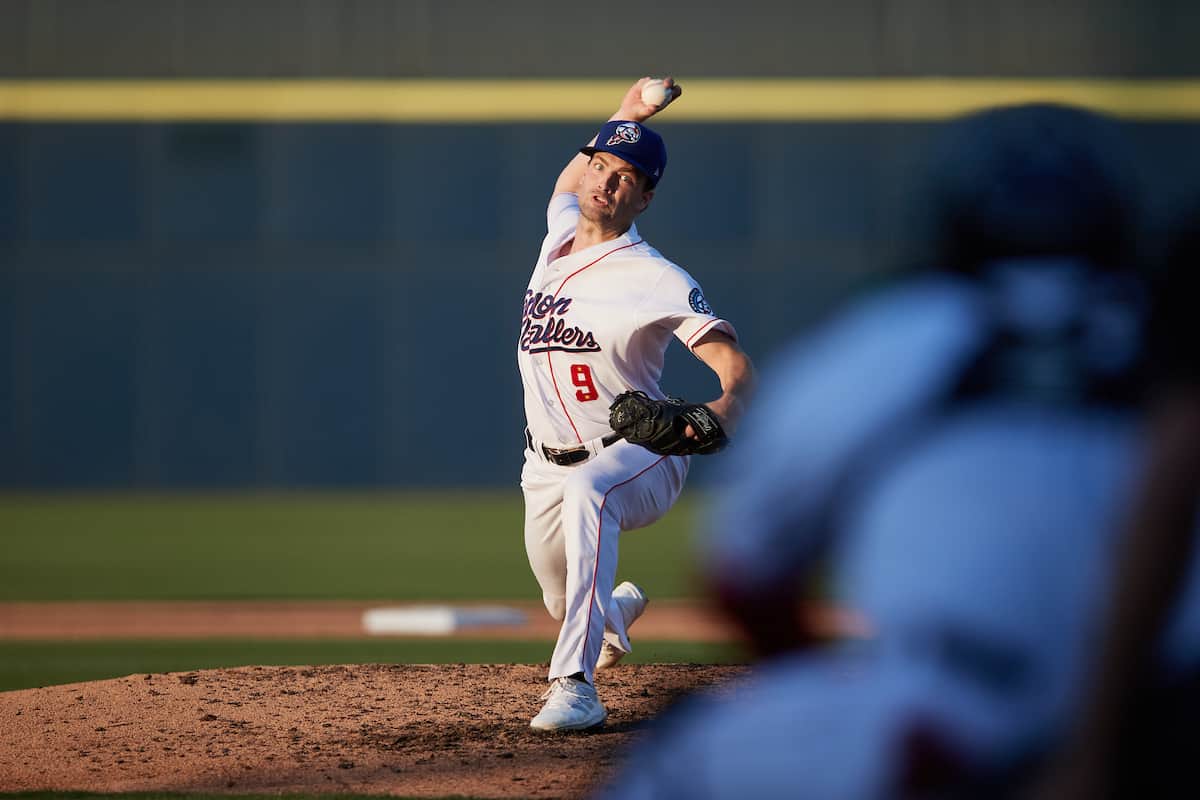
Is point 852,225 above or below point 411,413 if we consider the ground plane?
above

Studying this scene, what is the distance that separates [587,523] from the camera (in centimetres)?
482

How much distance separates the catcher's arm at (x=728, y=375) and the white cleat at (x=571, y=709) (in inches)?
34.6

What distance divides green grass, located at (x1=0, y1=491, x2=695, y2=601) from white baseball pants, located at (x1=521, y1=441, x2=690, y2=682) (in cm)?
399

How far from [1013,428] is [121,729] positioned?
167 inches

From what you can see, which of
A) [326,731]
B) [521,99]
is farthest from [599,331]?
[521,99]

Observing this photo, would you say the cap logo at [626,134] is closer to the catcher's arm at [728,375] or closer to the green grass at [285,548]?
the catcher's arm at [728,375]

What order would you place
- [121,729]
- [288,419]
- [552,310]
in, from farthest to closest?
[288,419]
[552,310]
[121,729]

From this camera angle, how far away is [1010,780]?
4.22ft

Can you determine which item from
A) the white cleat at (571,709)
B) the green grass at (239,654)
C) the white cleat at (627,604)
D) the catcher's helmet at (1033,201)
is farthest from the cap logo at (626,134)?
the catcher's helmet at (1033,201)

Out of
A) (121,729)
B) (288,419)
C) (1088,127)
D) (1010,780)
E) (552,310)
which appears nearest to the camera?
(1010,780)

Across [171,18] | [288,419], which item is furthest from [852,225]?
[171,18]

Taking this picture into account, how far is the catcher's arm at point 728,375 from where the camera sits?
14.8ft

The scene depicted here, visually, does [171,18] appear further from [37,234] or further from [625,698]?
[625,698]

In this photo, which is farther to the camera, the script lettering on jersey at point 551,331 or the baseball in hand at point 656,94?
the baseball in hand at point 656,94
